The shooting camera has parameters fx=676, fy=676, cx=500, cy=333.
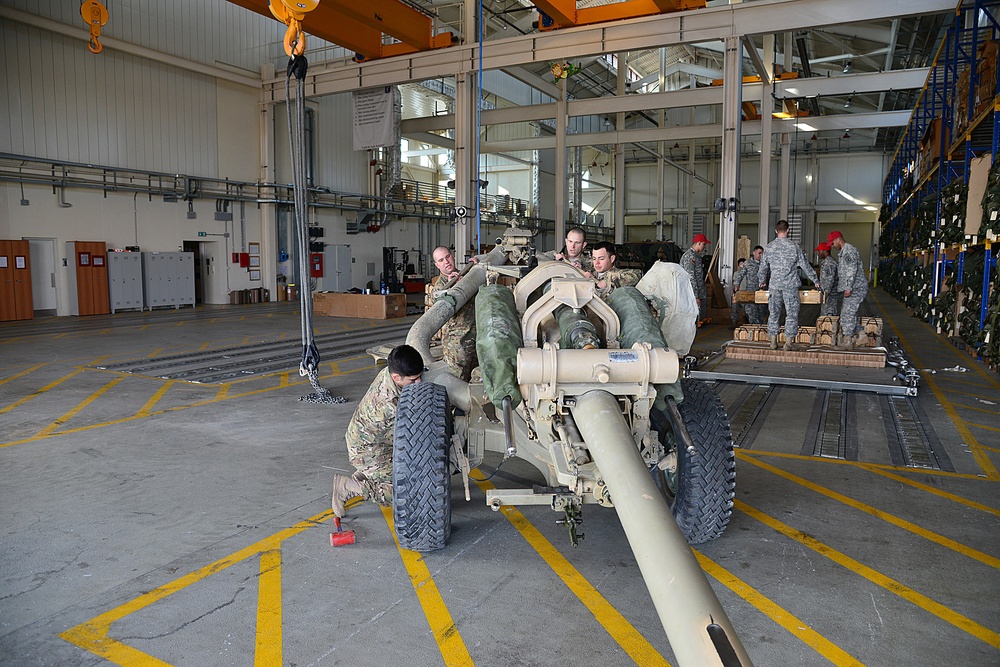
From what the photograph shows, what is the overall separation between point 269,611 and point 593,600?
64.3 inches

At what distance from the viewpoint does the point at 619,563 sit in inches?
154

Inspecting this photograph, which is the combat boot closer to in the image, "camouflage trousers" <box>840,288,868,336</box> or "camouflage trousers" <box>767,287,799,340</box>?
"camouflage trousers" <box>767,287,799,340</box>

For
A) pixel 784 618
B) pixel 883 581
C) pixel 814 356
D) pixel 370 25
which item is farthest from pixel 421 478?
pixel 370 25

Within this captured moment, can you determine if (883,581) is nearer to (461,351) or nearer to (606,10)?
(461,351)

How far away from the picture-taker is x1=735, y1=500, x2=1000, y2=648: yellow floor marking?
320cm

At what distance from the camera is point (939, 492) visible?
16.7ft

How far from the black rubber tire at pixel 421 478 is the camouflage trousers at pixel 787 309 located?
7894 millimetres

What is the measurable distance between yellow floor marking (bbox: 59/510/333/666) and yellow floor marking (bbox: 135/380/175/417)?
411 cm

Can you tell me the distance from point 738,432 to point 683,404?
10.3 ft

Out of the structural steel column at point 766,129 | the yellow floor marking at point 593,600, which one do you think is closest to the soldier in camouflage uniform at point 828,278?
the structural steel column at point 766,129

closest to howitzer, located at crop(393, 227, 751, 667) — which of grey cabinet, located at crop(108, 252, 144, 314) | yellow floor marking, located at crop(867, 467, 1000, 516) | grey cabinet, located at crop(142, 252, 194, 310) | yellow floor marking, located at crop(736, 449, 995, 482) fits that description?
yellow floor marking, located at crop(736, 449, 995, 482)

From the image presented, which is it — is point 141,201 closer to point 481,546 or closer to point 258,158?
point 258,158

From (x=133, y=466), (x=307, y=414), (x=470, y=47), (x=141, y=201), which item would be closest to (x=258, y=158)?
(x=141, y=201)

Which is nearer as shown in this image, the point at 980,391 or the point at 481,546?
the point at 481,546
